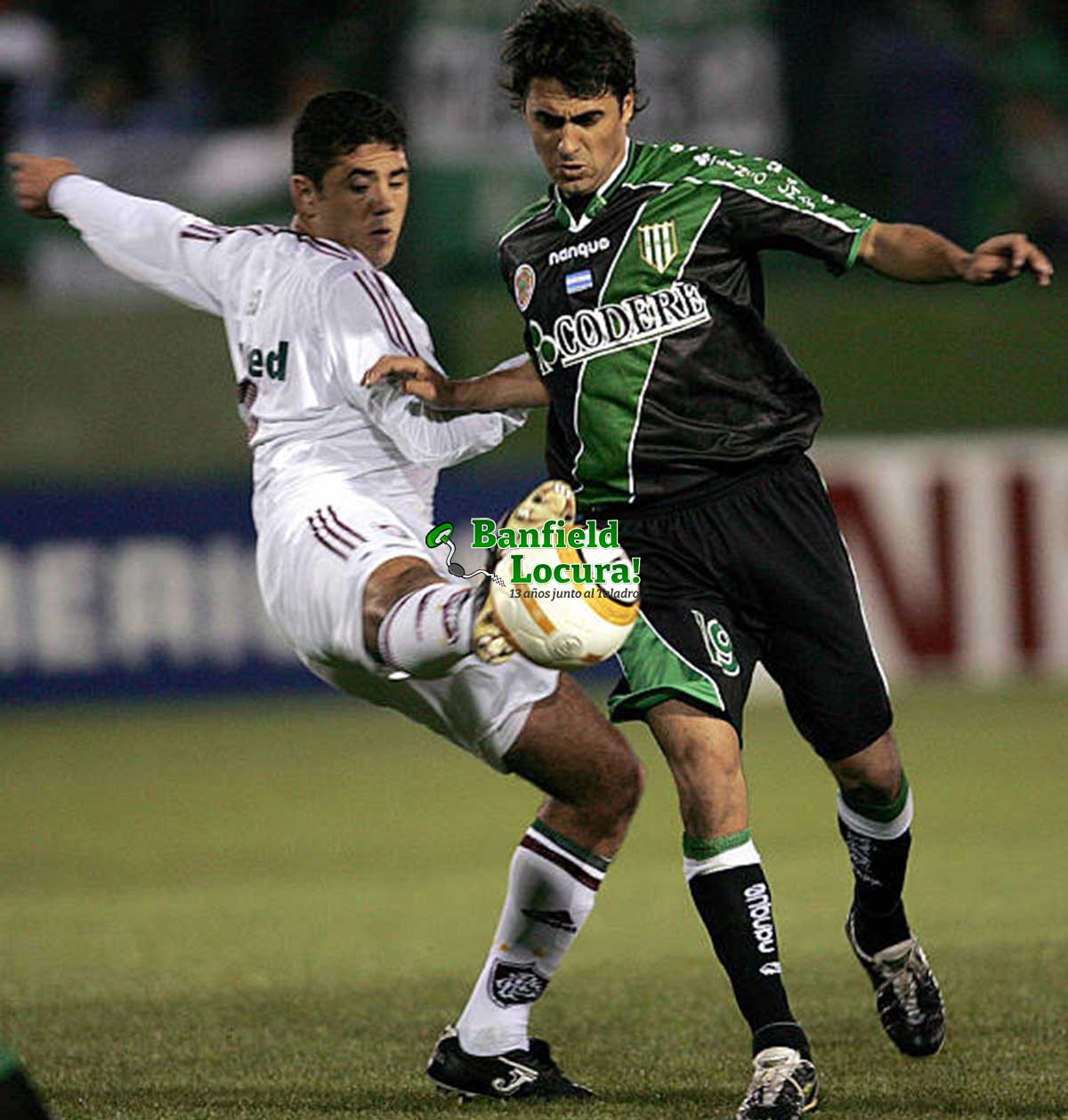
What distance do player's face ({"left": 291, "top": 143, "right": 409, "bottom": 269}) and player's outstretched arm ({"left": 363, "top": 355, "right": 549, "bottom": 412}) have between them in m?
0.44

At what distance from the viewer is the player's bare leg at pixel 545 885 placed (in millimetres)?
5141

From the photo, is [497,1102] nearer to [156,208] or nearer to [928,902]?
[156,208]

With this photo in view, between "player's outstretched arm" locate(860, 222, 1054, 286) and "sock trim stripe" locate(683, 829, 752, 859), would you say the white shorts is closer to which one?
"sock trim stripe" locate(683, 829, 752, 859)

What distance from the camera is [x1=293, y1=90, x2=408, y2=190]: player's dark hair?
5.34 meters

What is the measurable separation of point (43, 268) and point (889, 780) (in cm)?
966

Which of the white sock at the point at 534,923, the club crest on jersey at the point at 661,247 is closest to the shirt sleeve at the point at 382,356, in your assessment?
the club crest on jersey at the point at 661,247

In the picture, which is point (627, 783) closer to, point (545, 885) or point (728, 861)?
point (545, 885)

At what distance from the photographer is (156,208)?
5590 millimetres

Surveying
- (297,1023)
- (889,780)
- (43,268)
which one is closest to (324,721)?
(43,268)

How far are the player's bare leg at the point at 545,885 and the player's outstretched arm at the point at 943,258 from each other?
1.22 meters

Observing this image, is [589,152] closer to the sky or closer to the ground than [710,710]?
closer to the sky

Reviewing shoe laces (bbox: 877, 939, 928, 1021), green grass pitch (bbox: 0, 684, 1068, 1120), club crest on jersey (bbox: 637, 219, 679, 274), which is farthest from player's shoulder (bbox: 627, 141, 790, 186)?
green grass pitch (bbox: 0, 684, 1068, 1120)

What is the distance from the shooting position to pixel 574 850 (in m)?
5.28

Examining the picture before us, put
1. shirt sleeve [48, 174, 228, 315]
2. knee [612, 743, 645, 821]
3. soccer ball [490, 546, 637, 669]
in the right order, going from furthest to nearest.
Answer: shirt sleeve [48, 174, 228, 315], knee [612, 743, 645, 821], soccer ball [490, 546, 637, 669]
